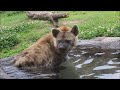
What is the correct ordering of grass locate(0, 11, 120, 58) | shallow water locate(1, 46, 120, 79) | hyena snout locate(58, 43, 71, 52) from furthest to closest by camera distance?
grass locate(0, 11, 120, 58) < hyena snout locate(58, 43, 71, 52) < shallow water locate(1, 46, 120, 79)

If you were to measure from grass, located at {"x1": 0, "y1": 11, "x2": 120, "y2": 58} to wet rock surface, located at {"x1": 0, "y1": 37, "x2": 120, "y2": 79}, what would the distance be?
65cm

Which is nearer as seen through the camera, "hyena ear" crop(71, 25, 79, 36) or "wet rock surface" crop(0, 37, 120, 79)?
"wet rock surface" crop(0, 37, 120, 79)

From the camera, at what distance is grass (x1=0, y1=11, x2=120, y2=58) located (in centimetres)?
853

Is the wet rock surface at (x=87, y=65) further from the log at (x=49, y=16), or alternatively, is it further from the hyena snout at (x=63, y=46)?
the log at (x=49, y=16)

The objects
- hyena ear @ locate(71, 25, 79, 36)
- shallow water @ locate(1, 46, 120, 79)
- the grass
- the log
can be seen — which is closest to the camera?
shallow water @ locate(1, 46, 120, 79)

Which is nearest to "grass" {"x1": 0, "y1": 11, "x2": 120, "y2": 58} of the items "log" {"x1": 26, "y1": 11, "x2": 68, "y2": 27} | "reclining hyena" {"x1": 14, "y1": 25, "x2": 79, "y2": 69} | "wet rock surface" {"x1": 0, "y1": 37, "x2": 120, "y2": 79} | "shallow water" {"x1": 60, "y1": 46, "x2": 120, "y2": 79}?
"log" {"x1": 26, "y1": 11, "x2": 68, "y2": 27}

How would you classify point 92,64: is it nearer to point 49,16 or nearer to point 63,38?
point 63,38

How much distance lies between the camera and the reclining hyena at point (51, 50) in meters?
6.52

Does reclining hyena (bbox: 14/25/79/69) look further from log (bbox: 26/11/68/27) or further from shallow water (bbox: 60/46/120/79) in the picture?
log (bbox: 26/11/68/27)

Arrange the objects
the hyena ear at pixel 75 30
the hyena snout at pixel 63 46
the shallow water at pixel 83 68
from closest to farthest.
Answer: the shallow water at pixel 83 68 → the hyena snout at pixel 63 46 → the hyena ear at pixel 75 30

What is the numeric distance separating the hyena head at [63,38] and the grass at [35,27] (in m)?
1.70

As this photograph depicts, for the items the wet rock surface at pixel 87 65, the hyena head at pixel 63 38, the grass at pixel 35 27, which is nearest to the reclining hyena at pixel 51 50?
the hyena head at pixel 63 38
